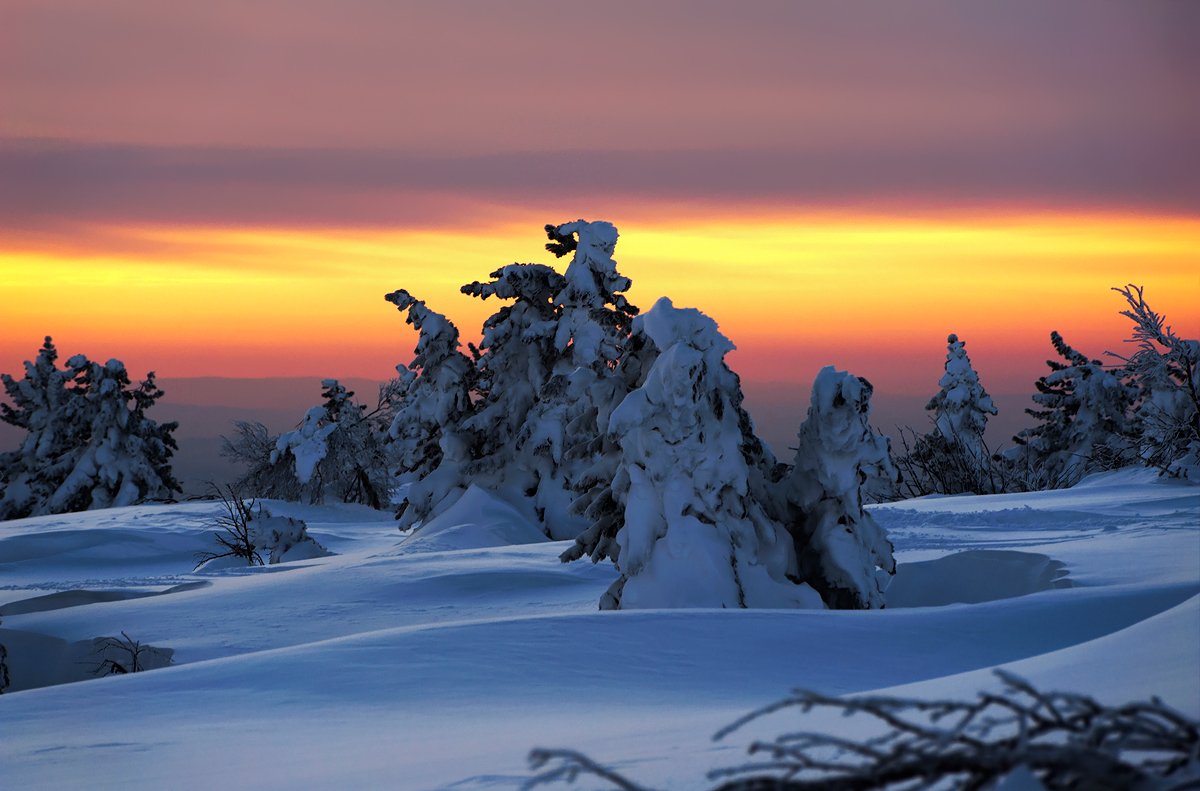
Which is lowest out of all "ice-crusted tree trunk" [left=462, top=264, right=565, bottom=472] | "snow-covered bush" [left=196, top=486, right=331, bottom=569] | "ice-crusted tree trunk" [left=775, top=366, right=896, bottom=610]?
"snow-covered bush" [left=196, top=486, right=331, bottom=569]

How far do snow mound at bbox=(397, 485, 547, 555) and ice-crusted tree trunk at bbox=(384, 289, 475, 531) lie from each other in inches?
50.8

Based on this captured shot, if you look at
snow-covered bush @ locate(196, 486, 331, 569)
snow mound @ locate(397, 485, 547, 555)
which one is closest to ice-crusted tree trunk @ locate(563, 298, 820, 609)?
snow mound @ locate(397, 485, 547, 555)

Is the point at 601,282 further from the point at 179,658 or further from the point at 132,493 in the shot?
the point at 132,493

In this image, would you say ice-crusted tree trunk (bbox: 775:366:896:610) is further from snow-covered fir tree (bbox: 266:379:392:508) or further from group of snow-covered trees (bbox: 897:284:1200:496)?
snow-covered fir tree (bbox: 266:379:392:508)

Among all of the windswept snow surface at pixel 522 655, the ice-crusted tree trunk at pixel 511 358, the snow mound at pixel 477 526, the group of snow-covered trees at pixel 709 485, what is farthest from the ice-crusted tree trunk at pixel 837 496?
the ice-crusted tree trunk at pixel 511 358

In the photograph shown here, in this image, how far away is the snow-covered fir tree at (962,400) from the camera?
3966 centimetres

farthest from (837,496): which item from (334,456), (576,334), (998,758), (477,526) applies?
(334,456)

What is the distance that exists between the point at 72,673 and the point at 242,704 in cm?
678

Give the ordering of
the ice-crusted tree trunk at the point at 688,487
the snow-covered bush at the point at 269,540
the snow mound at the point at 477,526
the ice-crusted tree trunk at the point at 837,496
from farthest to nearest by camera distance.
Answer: the snow-covered bush at the point at 269,540 < the snow mound at the point at 477,526 < the ice-crusted tree trunk at the point at 837,496 < the ice-crusted tree trunk at the point at 688,487

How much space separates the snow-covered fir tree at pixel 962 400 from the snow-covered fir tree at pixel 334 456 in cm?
1749

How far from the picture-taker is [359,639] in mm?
8141

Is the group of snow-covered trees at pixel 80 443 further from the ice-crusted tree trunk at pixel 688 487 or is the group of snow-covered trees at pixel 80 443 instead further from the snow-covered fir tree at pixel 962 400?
the ice-crusted tree trunk at pixel 688 487

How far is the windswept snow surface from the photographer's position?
4.66 meters

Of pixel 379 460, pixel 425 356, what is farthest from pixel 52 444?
pixel 425 356
